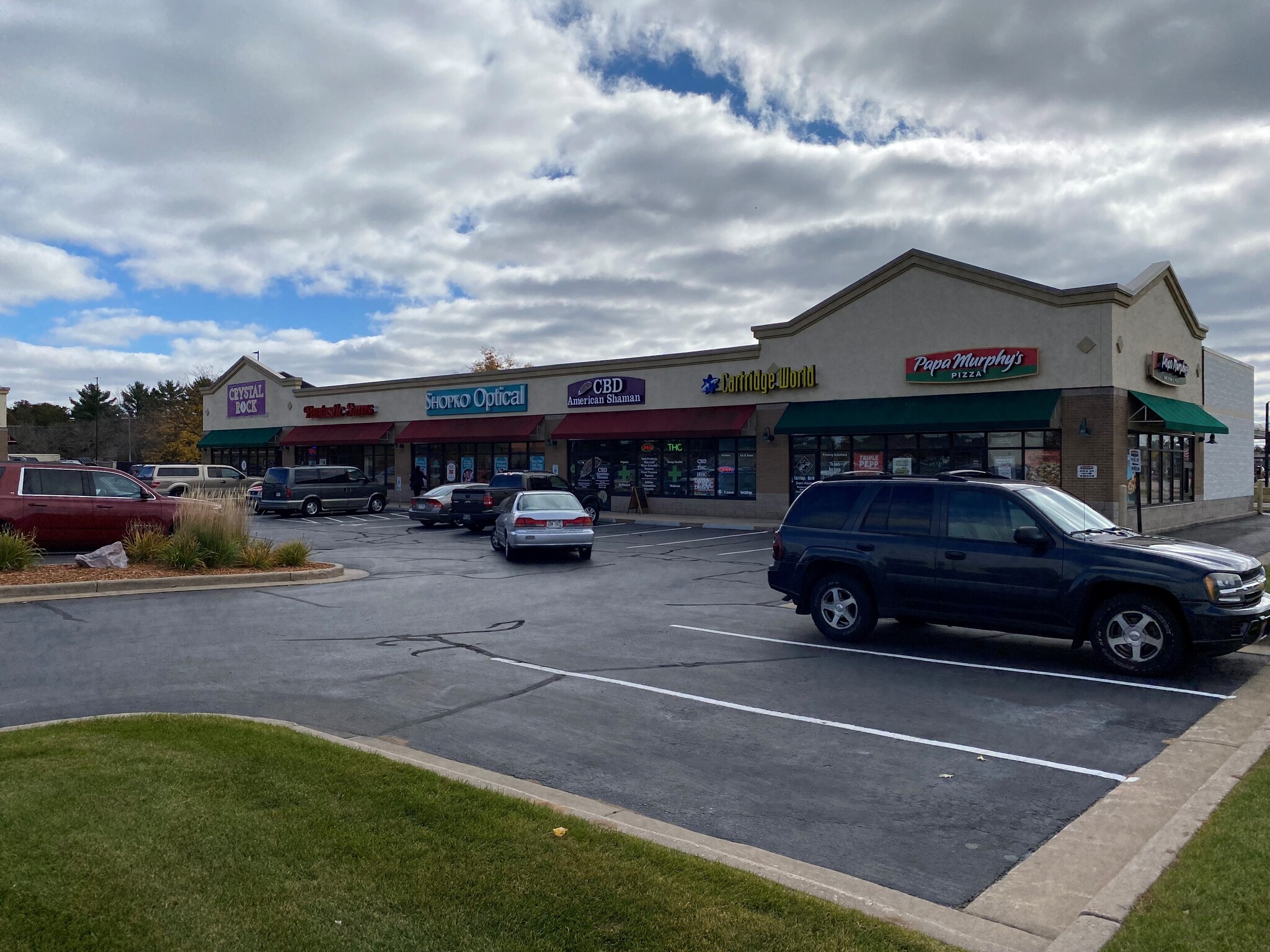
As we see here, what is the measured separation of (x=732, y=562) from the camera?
18.9 metres

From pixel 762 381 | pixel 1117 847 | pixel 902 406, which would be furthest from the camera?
pixel 762 381

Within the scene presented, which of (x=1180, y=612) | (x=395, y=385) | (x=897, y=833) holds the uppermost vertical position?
(x=395, y=385)

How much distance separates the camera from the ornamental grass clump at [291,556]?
53.5ft

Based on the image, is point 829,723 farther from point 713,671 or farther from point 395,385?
point 395,385

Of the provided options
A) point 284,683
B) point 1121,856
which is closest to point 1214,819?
point 1121,856

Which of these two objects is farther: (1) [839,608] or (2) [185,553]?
(2) [185,553]

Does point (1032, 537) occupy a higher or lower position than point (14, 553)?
higher

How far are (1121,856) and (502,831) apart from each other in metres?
3.11

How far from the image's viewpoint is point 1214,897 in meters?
3.91

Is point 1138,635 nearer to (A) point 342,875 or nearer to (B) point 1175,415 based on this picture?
(A) point 342,875

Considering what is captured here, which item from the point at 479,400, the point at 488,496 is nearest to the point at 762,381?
the point at 488,496

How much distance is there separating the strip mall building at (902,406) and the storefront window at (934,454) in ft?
0.16

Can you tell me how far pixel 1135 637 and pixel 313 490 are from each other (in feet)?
97.5

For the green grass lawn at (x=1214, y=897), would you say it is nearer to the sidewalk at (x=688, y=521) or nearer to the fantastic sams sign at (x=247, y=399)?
the sidewalk at (x=688, y=521)
